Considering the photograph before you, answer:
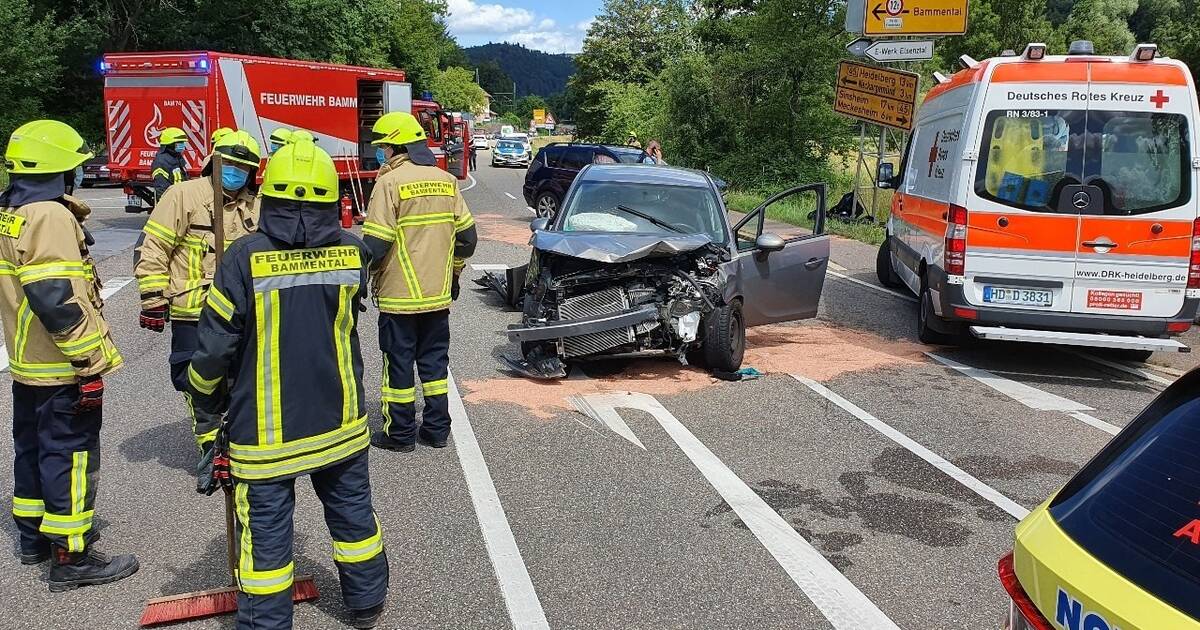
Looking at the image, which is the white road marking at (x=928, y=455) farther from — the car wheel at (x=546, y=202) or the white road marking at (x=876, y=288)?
the car wheel at (x=546, y=202)

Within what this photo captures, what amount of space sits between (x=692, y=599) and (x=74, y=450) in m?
2.72

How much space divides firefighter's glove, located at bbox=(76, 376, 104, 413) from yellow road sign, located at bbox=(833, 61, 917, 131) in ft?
59.1

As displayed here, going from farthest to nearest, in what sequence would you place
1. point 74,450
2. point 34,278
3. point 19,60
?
point 19,60
point 74,450
point 34,278

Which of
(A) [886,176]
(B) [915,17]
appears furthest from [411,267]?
(B) [915,17]

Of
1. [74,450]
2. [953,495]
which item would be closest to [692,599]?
[953,495]

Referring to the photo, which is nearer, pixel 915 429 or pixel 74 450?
pixel 74 450

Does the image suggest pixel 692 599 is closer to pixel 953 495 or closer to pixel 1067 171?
pixel 953 495

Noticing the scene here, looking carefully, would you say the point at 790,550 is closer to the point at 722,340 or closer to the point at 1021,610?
the point at 1021,610

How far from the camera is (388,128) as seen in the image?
18.9 ft

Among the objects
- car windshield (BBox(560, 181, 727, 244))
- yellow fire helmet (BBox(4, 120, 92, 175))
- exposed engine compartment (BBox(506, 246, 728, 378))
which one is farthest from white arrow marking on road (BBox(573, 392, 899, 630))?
yellow fire helmet (BBox(4, 120, 92, 175))

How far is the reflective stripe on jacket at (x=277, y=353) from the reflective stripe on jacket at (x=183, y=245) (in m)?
1.86

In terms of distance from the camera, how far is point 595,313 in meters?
7.31

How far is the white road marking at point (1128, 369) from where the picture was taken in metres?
8.18

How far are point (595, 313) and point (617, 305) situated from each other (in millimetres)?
185
